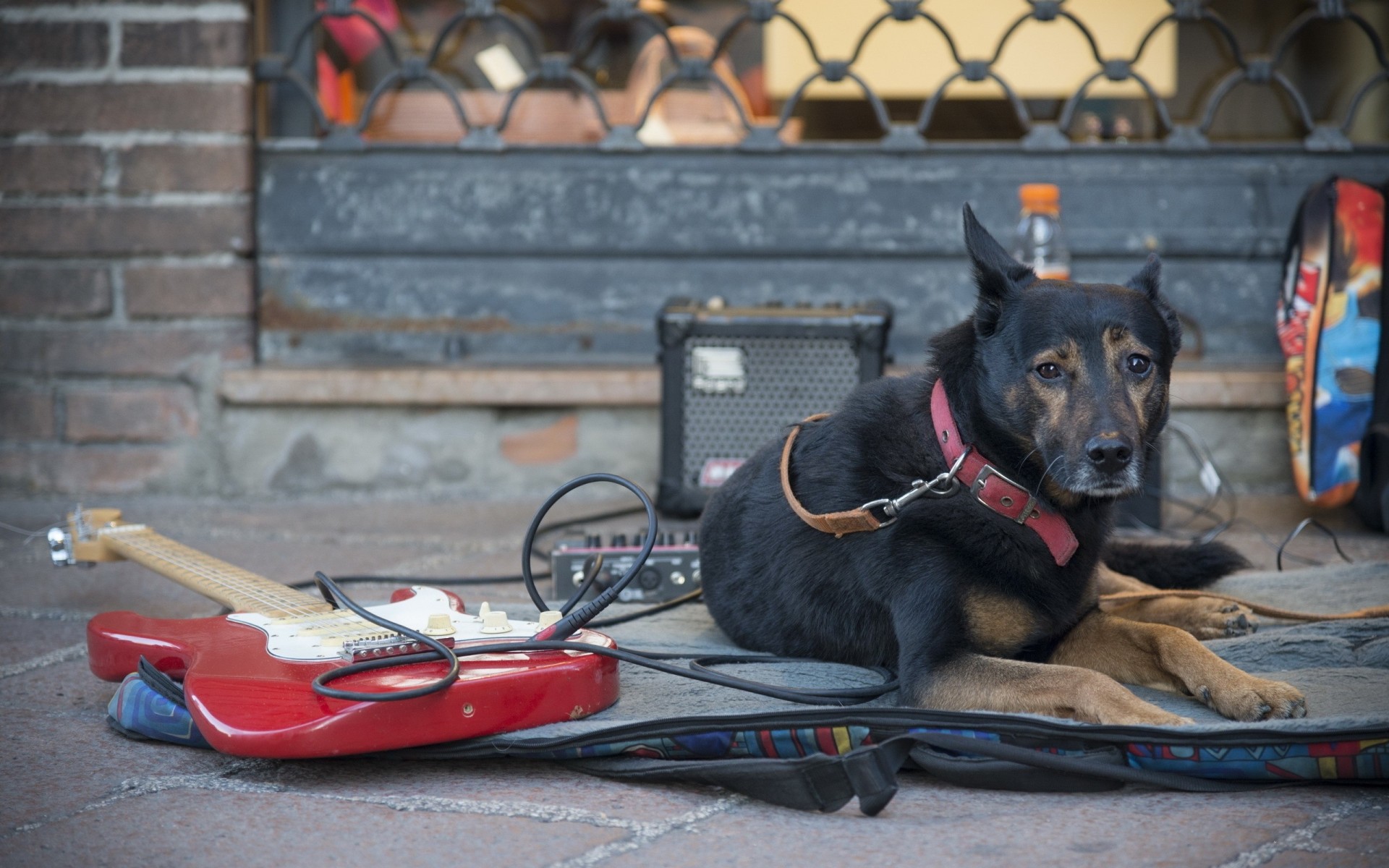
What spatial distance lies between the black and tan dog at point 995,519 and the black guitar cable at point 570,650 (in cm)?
12

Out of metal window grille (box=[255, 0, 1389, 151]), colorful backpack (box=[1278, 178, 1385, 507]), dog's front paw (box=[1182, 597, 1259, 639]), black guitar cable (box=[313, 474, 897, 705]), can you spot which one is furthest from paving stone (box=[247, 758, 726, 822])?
metal window grille (box=[255, 0, 1389, 151])

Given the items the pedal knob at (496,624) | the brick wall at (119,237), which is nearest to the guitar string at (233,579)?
the pedal knob at (496,624)

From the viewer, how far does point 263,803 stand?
159cm

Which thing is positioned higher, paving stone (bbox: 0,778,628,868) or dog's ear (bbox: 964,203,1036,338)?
dog's ear (bbox: 964,203,1036,338)

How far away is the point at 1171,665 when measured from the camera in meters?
1.92

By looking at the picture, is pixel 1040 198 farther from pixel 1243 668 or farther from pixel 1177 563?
pixel 1243 668

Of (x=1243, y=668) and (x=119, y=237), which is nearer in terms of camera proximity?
(x=1243, y=668)

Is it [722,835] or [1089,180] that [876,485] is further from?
[1089,180]

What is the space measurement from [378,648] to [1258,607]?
1.59 meters

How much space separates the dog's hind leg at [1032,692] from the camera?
1.69 metres

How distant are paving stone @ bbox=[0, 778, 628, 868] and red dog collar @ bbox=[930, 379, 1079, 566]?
2.66ft

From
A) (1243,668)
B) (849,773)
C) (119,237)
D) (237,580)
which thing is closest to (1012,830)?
(849,773)

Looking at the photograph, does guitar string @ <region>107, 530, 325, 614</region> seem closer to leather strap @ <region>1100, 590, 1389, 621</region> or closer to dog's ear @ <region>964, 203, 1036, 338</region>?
dog's ear @ <region>964, 203, 1036, 338</region>

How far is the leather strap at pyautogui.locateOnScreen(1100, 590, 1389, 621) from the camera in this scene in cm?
221
